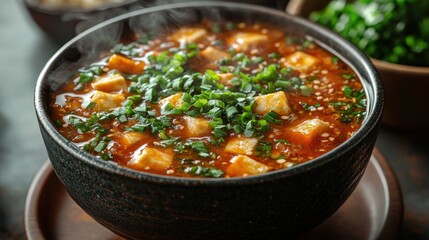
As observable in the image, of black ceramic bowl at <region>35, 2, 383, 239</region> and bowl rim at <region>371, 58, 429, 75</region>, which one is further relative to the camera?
bowl rim at <region>371, 58, 429, 75</region>

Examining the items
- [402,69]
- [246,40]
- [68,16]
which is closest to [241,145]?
[246,40]

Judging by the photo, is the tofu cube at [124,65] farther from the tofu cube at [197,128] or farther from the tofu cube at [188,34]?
the tofu cube at [197,128]

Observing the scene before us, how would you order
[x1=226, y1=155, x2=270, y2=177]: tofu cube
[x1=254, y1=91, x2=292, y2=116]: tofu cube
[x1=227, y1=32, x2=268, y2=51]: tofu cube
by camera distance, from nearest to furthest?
[x1=226, y1=155, x2=270, y2=177]: tofu cube → [x1=254, y1=91, x2=292, y2=116]: tofu cube → [x1=227, y1=32, x2=268, y2=51]: tofu cube

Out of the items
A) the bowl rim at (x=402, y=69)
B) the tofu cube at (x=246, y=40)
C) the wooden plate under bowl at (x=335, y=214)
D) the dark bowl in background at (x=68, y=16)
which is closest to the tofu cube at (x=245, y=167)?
the wooden plate under bowl at (x=335, y=214)

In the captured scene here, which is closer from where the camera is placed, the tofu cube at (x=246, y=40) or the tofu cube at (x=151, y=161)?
the tofu cube at (x=151, y=161)

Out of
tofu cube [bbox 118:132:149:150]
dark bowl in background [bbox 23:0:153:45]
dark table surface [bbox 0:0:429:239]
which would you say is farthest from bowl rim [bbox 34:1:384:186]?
dark bowl in background [bbox 23:0:153:45]

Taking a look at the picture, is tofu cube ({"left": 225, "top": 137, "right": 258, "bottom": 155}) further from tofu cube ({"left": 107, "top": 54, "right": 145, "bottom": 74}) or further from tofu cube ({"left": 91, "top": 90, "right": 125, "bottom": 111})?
tofu cube ({"left": 107, "top": 54, "right": 145, "bottom": 74})
